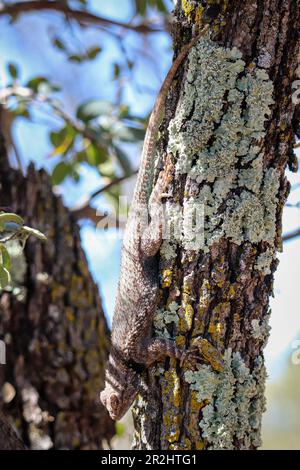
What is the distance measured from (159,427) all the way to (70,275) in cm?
163

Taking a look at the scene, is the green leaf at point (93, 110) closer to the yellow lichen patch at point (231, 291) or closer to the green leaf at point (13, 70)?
the green leaf at point (13, 70)

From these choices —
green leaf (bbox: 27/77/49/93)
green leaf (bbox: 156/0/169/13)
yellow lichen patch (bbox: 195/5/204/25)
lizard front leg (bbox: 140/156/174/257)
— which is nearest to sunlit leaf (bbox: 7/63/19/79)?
green leaf (bbox: 27/77/49/93)

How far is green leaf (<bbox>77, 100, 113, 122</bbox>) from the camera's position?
13.1ft

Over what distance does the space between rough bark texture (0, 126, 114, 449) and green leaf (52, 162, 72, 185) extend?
1.07 feet

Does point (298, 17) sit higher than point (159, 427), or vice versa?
point (298, 17)

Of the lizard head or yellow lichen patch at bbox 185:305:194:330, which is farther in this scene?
the lizard head

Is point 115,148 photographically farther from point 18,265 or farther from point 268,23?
point 268,23

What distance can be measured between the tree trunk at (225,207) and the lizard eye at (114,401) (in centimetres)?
74

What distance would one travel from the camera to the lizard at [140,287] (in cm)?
249

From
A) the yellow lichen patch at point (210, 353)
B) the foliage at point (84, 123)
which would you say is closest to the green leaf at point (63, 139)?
the foliage at point (84, 123)

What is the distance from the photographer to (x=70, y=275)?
393 cm

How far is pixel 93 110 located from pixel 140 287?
169 centimetres

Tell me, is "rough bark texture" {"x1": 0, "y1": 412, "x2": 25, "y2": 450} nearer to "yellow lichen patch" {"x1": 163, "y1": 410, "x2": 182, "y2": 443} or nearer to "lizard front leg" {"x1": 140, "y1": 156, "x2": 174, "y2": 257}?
"yellow lichen patch" {"x1": 163, "y1": 410, "x2": 182, "y2": 443}

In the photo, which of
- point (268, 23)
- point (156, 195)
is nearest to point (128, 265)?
point (156, 195)
